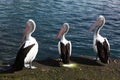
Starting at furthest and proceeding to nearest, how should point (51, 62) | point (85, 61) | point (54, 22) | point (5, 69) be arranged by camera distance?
point (54, 22)
point (85, 61)
point (51, 62)
point (5, 69)

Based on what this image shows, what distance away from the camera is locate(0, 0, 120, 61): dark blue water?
1806cm

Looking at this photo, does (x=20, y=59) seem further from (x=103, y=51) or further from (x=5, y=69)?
(x=103, y=51)

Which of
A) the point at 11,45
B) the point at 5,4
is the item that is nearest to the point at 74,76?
the point at 11,45

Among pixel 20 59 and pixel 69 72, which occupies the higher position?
pixel 20 59

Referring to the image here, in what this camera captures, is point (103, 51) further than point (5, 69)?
Yes

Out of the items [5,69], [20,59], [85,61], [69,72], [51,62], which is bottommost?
[85,61]

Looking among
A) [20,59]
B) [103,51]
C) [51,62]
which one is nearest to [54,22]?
[51,62]

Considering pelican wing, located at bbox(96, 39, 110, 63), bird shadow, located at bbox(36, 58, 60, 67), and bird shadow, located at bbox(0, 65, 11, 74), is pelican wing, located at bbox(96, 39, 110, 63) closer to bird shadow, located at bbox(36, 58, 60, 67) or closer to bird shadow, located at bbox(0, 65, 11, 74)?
bird shadow, located at bbox(36, 58, 60, 67)

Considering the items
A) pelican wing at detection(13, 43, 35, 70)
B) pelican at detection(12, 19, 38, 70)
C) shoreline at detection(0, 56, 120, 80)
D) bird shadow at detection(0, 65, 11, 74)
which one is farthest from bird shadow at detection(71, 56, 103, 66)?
bird shadow at detection(0, 65, 11, 74)

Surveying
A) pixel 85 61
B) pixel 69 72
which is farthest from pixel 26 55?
pixel 85 61

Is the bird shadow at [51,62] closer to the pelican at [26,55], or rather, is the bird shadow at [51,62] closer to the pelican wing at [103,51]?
the pelican at [26,55]

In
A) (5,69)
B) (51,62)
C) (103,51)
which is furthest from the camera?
(51,62)

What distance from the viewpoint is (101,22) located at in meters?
15.4

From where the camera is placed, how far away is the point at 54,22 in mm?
22250
